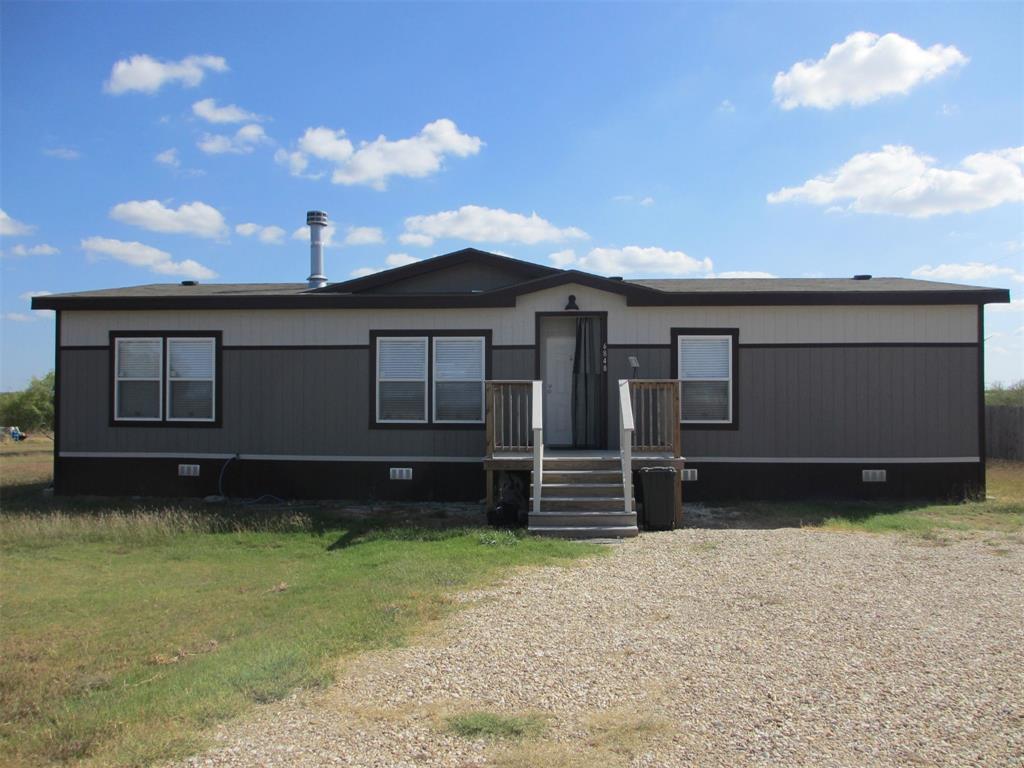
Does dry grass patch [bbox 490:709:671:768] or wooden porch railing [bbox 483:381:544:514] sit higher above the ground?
wooden porch railing [bbox 483:381:544:514]

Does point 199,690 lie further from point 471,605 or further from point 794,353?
point 794,353

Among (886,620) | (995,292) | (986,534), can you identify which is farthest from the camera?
(995,292)

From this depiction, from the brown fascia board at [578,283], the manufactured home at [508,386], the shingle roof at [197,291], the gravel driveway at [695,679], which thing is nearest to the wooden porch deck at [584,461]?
the manufactured home at [508,386]

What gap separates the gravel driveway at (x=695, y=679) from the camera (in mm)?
3609

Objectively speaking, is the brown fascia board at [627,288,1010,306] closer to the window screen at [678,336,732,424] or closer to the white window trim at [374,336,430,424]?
the window screen at [678,336,732,424]

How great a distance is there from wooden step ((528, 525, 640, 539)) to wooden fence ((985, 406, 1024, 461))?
47.5 feet

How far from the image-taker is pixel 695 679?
447cm

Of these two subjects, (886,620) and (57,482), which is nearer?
(886,620)

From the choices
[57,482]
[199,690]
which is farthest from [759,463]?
[57,482]

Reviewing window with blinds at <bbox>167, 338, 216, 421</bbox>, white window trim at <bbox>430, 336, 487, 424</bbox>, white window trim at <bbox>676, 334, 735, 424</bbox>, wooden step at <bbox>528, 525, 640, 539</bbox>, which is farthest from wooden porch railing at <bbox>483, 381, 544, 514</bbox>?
window with blinds at <bbox>167, 338, 216, 421</bbox>

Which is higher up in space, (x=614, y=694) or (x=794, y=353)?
(x=794, y=353)

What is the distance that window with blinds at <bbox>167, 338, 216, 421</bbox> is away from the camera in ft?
41.1

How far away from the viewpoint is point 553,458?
10258 millimetres

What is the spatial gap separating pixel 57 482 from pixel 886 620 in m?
12.3
